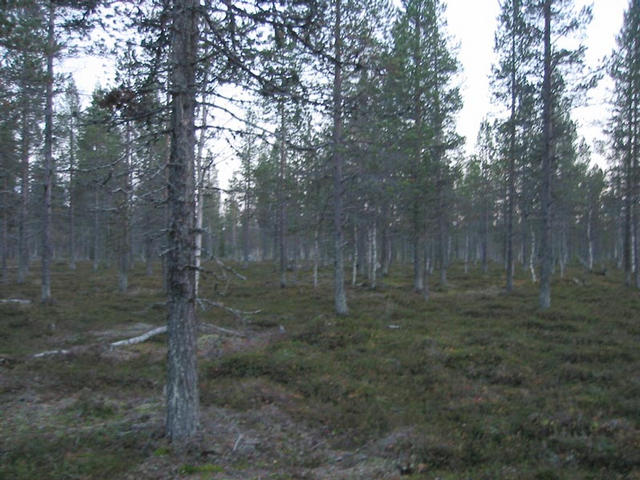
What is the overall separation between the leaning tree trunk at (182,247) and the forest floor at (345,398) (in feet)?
1.79

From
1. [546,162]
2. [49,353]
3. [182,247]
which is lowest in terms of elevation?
[49,353]

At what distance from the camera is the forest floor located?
19.6ft

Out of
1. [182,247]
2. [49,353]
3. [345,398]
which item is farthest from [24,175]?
[345,398]

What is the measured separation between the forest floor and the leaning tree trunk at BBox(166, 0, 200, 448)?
1.79 ft

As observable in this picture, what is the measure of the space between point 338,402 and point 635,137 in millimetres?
24321

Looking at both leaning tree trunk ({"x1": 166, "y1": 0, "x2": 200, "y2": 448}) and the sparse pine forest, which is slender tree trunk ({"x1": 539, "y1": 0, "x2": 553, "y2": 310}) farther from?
leaning tree trunk ({"x1": 166, "y1": 0, "x2": 200, "y2": 448})

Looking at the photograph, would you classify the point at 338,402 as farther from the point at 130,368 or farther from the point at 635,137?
the point at 635,137

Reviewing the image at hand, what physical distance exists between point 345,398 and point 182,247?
4217 mm

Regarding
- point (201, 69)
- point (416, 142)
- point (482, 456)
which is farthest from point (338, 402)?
point (416, 142)

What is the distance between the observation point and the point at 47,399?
857 cm

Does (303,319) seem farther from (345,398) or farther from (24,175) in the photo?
(24,175)

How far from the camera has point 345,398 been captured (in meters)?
8.53


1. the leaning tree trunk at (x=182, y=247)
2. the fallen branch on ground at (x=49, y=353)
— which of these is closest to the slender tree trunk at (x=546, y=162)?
the leaning tree trunk at (x=182, y=247)

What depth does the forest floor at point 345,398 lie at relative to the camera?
5977 mm
